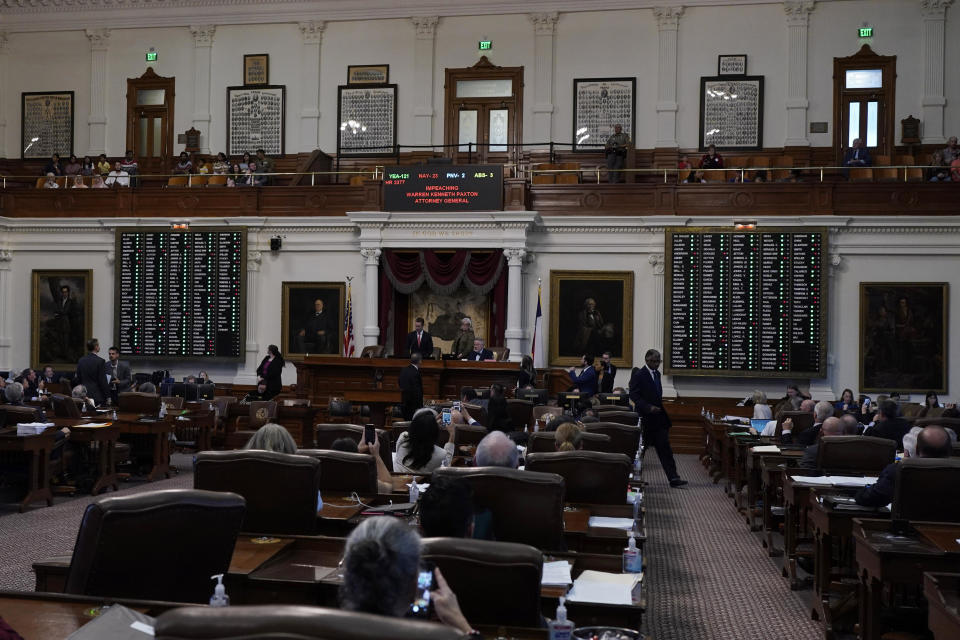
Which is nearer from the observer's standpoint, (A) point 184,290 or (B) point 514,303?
(B) point 514,303

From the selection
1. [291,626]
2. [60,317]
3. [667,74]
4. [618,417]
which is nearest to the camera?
[291,626]

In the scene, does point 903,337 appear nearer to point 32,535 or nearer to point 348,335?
point 348,335

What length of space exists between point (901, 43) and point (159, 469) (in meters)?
17.3

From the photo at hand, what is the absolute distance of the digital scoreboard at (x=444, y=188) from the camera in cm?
1769

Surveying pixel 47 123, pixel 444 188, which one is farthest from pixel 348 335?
pixel 47 123

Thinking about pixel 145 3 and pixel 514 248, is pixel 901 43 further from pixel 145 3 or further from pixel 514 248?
pixel 145 3

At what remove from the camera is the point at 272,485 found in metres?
4.68

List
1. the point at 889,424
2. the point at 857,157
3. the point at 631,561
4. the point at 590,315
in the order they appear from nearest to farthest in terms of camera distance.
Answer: the point at 631,561, the point at 889,424, the point at 590,315, the point at 857,157

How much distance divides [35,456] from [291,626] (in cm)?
942

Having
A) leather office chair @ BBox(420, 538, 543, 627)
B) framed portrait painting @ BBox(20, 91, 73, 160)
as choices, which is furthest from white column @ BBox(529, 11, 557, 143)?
leather office chair @ BBox(420, 538, 543, 627)

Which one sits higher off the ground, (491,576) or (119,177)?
(119,177)

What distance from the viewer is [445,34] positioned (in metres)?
21.8

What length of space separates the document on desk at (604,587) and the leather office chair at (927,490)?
1882 millimetres

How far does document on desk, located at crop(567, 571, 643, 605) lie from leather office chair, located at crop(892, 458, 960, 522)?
1.88 metres
